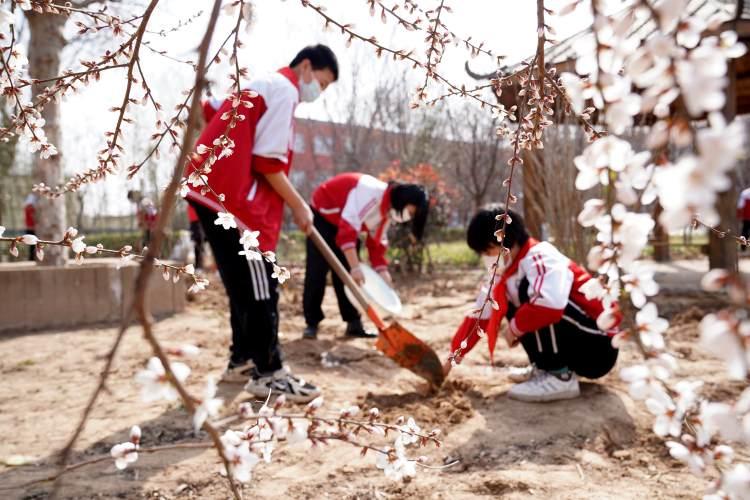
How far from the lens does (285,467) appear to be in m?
1.88

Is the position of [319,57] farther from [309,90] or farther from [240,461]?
[240,461]

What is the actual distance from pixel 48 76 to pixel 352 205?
131 inches

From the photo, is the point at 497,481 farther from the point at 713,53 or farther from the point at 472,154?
the point at 472,154

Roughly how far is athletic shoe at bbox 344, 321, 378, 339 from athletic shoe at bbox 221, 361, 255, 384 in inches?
54.9

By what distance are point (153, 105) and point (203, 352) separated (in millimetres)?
2416

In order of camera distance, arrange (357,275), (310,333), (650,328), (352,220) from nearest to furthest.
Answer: (650,328) → (357,275) → (352,220) → (310,333)

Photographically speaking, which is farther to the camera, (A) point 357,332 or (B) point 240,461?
(A) point 357,332

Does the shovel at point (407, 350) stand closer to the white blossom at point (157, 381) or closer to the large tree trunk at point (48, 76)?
the white blossom at point (157, 381)

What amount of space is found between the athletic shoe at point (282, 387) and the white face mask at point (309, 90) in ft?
4.43

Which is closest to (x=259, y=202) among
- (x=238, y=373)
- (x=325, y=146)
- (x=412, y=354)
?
(x=238, y=373)

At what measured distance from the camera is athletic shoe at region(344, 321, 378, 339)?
13.6 feet

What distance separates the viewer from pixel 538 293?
232 cm

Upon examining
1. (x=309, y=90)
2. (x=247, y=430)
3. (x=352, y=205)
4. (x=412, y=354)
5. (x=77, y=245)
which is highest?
(x=309, y=90)

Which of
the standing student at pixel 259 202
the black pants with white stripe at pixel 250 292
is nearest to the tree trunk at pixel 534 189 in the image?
the standing student at pixel 259 202
